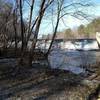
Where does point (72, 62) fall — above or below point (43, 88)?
below

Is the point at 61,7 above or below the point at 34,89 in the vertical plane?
above

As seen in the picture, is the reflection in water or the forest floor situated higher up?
the forest floor

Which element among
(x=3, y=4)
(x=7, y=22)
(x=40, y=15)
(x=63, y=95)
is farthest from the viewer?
(x=7, y=22)

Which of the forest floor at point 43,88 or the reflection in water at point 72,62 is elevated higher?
the forest floor at point 43,88

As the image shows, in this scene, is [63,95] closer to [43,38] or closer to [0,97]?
[0,97]

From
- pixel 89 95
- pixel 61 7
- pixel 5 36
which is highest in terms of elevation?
pixel 61 7

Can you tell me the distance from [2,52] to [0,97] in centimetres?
2302

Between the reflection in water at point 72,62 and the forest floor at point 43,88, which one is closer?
the forest floor at point 43,88

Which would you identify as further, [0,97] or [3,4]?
[3,4]

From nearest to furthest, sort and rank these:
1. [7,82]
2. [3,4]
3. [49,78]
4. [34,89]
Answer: [34,89] < [7,82] < [49,78] < [3,4]

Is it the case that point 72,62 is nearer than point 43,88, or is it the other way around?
point 43,88

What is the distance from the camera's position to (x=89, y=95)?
33.3 feet


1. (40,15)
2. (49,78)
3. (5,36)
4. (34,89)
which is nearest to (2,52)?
(5,36)

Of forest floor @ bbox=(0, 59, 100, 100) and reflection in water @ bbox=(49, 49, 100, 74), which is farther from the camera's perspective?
reflection in water @ bbox=(49, 49, 100, 74)
